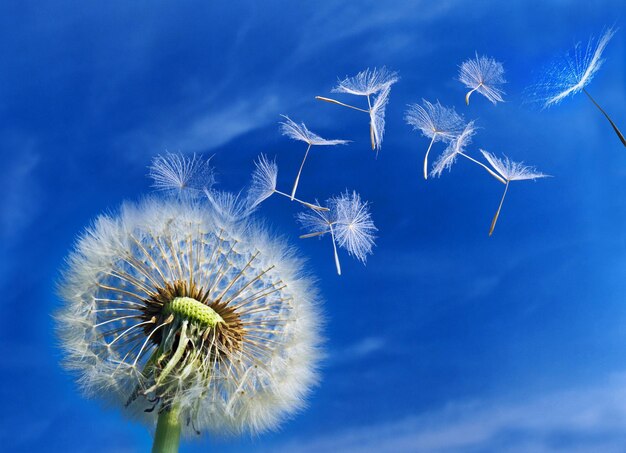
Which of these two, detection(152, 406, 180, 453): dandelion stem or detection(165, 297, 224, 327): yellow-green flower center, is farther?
detection(165, 297, 224, 327): yellow-green flower center

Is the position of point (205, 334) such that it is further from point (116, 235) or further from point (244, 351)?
point (116, 235)

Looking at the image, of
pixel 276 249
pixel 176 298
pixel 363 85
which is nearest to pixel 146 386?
pixel 176 298

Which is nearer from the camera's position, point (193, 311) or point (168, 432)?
point (168, 432)

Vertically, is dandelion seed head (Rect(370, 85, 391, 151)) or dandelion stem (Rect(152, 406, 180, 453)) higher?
dandelion seed head (Rect(370, 85, 391, 151))

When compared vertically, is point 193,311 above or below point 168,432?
above
